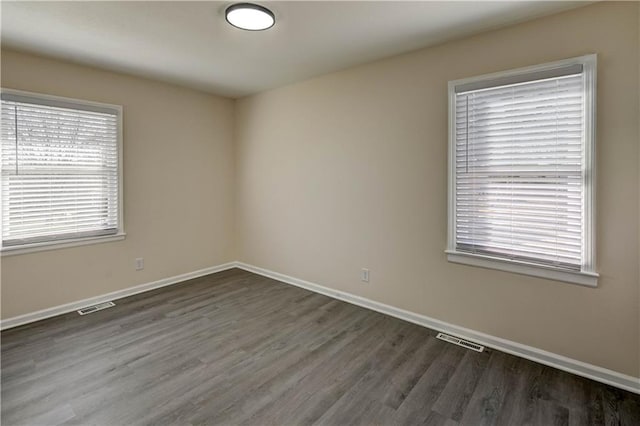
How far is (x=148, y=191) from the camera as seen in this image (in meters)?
3.96

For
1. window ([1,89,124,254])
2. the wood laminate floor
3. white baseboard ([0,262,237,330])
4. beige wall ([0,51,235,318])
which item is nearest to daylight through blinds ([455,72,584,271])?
the wood laminate floor

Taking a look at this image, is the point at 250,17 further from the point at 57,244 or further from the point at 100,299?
the point at 100,299

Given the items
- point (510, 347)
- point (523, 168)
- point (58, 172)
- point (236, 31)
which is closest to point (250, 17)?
point (236, 31)

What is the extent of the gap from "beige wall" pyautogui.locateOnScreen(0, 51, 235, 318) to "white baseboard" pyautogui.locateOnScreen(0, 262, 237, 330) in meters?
0.05

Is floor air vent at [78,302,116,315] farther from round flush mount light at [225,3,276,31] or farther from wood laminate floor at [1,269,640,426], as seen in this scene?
round flush mount light at [225,3,276,31]

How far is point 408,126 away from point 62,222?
3547 mm

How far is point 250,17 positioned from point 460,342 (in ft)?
9.87

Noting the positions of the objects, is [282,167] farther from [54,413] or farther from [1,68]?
[54,413]

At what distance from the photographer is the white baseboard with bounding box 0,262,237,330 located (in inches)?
120

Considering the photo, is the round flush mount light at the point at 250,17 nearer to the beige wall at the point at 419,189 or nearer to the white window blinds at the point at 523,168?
the beige wall at the point at 419,189

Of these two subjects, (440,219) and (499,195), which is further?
(440,219)

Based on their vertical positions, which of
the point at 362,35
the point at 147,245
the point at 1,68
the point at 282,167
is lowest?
the point at 147,245

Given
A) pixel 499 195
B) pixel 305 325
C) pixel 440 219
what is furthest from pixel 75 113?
pixel 499 195

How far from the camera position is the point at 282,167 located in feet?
14.0
